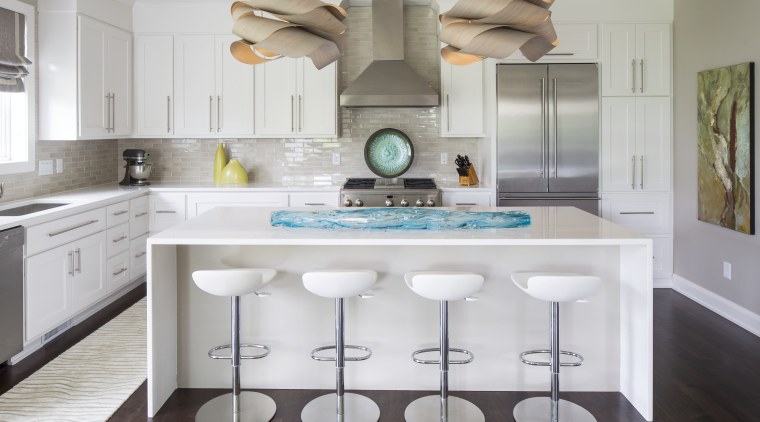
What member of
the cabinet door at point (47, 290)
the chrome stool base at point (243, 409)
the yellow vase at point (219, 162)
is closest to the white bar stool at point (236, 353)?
the chrome stool base at point (243, 409)

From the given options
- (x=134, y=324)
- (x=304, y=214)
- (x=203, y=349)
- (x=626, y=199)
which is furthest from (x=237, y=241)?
(x=626, y=199)

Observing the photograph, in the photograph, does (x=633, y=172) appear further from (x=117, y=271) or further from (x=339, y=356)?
(x=117, y=271)

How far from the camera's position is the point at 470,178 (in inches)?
237

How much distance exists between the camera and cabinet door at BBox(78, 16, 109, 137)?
16.8ft

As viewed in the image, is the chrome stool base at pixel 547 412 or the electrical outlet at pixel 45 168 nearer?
the chrome stool base at pixel 547 412

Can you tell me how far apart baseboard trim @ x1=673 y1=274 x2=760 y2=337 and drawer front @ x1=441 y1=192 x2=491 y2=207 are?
1781 mm

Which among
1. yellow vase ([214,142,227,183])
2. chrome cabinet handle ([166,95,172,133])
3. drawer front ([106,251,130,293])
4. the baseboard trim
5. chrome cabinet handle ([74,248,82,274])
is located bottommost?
the baseboard trim

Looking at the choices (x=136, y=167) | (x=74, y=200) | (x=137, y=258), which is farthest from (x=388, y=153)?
(x=74, y=200)

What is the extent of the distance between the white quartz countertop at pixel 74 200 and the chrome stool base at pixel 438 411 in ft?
7.95

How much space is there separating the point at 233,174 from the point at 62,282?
2.15m

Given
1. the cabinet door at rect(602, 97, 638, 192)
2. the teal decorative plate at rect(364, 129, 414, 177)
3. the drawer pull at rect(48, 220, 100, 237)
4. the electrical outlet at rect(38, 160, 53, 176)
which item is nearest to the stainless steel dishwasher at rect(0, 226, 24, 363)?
the drawer pull at rect(48, 220, 100, 237)

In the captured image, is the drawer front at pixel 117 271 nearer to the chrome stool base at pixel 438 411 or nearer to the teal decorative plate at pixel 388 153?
the teal decorative plate at pixel 388 153

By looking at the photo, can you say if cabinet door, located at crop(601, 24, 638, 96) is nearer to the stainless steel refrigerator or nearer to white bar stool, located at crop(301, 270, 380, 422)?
the stainless steel refrigerator

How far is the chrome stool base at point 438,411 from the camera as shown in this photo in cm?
317
